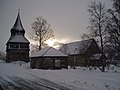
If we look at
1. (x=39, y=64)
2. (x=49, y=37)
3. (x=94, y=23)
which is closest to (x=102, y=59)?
(x=94, y=23)

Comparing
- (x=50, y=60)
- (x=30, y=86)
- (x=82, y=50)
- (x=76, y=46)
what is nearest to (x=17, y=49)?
(x=76, y=46)

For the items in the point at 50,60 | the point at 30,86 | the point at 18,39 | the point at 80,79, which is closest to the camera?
the point at 30,86

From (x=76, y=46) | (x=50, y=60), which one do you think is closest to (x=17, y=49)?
(x=76, y=46)

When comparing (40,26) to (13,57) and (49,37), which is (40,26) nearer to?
(49,37)

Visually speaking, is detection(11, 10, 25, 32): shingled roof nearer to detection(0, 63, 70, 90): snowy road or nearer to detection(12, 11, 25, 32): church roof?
detection(12, 11, 25, 32): church roof

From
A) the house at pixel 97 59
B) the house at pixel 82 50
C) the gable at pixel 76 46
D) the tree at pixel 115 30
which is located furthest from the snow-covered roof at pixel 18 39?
the tree at pixel 115 30

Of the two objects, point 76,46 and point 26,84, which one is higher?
point 76,46

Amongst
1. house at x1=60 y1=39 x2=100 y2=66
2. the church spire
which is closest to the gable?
house at x1=60 y1=39 x2=100 y2=66

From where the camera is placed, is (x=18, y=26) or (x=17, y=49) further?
(x=18, y=26)

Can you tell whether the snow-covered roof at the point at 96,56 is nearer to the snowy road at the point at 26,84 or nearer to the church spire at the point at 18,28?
the snowy road at the point at 26,84

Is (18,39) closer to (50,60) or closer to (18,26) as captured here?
(18,26)

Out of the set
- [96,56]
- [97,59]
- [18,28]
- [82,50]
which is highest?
[18,28]

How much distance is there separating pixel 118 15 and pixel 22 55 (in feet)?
143

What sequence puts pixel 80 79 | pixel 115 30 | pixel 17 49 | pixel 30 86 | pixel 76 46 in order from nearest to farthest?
1. pixel 30 86
2. pixel 80 79
3. pixel 115 30
4. pixel 76 46
5. pixel 17 49
